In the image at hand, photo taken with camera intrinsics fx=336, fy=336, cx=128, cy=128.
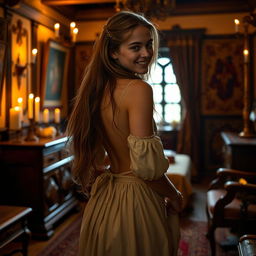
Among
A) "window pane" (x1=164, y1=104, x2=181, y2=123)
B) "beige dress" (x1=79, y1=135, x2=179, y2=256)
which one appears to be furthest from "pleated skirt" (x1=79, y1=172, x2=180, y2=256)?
"window pane" (x1=164, y1=104, x2=181, y2=123)

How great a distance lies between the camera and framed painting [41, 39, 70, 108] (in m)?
4.39

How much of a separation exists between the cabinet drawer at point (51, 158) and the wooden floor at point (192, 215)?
691 mm

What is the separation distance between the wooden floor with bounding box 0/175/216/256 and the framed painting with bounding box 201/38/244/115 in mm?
1303

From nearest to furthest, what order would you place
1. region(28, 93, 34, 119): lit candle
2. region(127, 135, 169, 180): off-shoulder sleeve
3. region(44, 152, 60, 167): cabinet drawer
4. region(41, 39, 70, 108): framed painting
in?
region(127, 135, 169, 180): off-shoulder sleeve, region(44, 152, 60, 167): cabinet drawer, region(28, 93, 34, 119): lit candle, region(41, 39, 70, 108): framed painting

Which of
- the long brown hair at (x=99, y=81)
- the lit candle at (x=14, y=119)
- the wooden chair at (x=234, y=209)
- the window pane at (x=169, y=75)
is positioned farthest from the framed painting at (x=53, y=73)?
the long brown hair at (x=99, y=81)

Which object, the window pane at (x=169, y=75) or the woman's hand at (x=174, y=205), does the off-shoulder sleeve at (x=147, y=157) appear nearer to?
the woman's hand at (x=174, y=205)

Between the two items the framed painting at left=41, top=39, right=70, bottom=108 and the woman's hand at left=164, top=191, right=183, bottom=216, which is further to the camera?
the framed painting at left=41, top=39, right=70, bottom=108

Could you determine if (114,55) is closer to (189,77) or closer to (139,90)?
(139,90)

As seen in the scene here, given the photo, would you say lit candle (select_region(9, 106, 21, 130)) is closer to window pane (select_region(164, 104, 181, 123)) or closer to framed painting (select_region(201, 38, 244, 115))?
window pane (select_region(164, 104, 181, 123))

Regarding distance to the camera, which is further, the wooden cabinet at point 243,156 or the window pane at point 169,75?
the window pane at point 169,75

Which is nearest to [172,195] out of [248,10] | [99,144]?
[99,144]

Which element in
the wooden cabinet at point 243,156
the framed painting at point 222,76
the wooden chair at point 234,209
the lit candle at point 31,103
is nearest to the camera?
the wooden chair at point 234,209

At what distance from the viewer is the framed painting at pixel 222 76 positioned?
5.39m

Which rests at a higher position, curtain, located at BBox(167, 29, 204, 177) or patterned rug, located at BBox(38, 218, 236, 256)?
curtain, located at BBox(167, 29, 204, 177)
